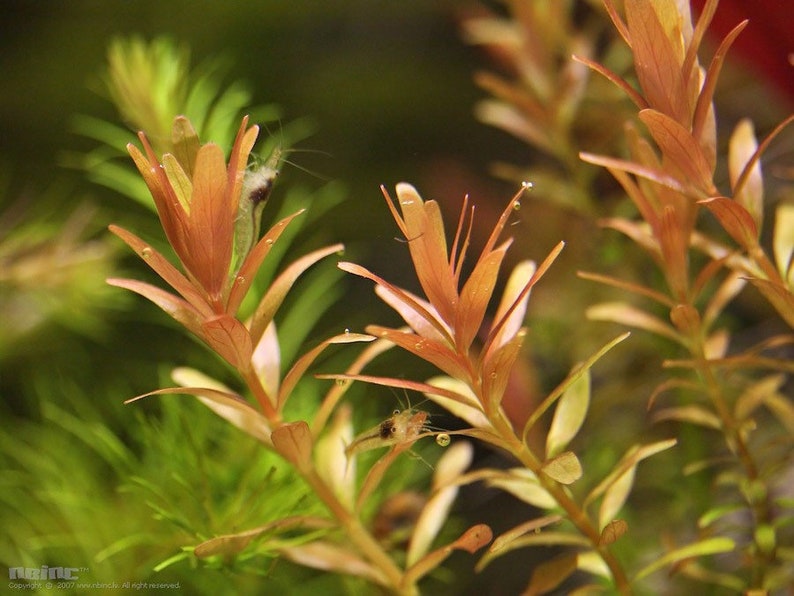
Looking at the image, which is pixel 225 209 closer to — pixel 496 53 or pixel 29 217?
pixel 496 53

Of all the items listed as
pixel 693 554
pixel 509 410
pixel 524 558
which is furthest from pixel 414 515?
pixel 524 558

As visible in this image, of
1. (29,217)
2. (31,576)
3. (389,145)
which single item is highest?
(389,145)

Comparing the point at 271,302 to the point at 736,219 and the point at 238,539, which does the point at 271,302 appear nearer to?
the point at 238,539

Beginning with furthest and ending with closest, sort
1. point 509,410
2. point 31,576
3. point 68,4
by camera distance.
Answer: point 68,4, point 509,410, point 31,576

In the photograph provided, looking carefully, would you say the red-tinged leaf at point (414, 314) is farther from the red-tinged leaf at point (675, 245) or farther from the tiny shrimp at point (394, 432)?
the red-tinged leaf at point (675, 245)

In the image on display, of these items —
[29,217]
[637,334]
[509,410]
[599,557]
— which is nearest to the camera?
[599,557]

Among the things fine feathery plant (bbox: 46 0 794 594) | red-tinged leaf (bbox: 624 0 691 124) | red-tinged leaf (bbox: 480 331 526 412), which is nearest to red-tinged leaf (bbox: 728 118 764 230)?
fine feathery plant (bbox: 46 0 794 594)

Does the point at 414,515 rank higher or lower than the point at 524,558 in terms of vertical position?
higher

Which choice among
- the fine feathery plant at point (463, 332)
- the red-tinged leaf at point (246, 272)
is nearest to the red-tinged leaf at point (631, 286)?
the fine feathery plant at point (463, 332)

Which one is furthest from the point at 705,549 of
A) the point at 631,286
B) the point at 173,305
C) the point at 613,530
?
the point at 173,305
